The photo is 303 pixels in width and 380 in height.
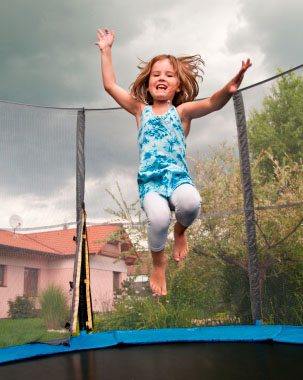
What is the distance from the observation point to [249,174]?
3.06 m

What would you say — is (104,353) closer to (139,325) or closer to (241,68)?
(139,325)

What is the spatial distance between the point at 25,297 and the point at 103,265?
65cm

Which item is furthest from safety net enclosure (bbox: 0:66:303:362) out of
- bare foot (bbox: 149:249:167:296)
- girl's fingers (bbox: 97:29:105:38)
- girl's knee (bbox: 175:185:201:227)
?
girl's knee (bbox: 175:185:201:227)

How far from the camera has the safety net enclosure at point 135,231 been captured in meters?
2.85

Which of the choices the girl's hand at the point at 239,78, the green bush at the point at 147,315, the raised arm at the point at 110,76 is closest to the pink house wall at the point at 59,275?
the green bush at the point at 147,315

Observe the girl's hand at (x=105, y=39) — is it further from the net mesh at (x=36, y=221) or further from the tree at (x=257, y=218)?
the tree at (x=257, y=218)

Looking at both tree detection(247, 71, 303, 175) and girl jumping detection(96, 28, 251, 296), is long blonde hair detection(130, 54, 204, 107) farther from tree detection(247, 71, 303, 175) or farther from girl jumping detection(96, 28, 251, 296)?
tree detection(247, 71, 303, 175)

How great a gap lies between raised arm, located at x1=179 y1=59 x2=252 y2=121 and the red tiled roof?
137cm

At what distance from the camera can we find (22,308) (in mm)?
2748

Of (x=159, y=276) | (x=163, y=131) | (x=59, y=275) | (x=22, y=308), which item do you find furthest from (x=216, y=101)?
(x=22, y=308)

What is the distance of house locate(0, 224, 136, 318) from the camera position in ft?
8.98

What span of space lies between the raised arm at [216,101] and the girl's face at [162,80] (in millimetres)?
114

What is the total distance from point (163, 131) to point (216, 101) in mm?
289

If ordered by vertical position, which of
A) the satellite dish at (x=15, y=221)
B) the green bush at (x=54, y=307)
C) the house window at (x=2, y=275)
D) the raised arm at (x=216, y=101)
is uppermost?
the raised arm at (x=216, y=101)
